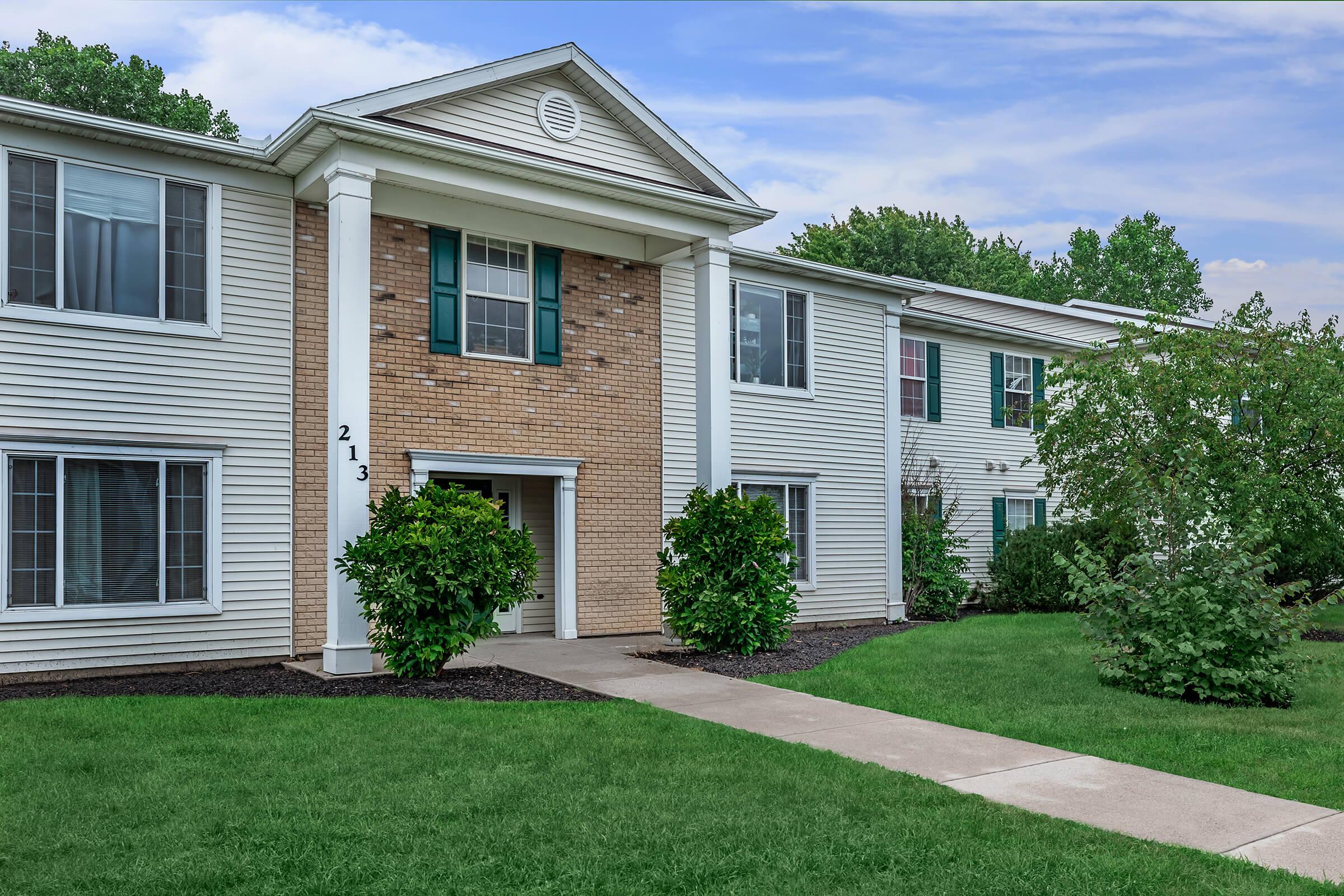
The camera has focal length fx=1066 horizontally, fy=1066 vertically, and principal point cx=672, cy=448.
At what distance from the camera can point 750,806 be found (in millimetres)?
5492

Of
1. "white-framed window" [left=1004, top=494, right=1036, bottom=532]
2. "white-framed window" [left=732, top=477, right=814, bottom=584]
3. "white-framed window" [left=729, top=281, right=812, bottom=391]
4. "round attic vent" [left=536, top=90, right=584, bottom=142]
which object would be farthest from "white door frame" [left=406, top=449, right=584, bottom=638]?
"white-framed window" [left=1004, top=494, right=1036, bottom=532]

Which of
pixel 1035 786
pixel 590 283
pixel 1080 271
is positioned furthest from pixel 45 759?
pixel 1080 271

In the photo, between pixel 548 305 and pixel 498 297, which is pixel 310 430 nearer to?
pixel 498 297

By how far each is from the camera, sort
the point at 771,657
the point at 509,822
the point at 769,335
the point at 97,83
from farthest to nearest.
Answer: the point at 97,83, the point at 769,335, the point at 771,657, the point at 509,822

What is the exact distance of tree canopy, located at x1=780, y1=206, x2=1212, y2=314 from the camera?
40.5 meters

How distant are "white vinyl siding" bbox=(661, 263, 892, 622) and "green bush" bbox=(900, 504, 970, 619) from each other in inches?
26.4

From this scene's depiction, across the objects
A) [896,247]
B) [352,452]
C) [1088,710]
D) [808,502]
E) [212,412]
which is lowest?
[1088,710]

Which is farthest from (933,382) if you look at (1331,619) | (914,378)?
(1331,619)

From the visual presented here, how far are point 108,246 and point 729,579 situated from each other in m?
7.36

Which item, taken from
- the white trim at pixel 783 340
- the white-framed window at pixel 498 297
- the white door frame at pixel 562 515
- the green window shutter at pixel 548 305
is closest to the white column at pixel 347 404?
the white-framed window at pixel 498 297

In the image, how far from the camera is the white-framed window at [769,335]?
15.6 metres

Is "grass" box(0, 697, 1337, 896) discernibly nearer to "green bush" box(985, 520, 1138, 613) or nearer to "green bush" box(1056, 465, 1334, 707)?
"green bush" box(1056, 465, 1334, 707)

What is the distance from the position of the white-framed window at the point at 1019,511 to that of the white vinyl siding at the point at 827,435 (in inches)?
160

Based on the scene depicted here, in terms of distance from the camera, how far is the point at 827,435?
16.7 meters
